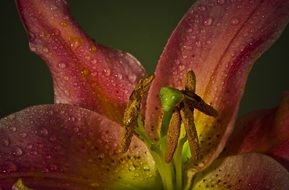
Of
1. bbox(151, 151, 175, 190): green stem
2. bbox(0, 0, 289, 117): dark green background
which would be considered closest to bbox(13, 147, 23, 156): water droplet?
bbox(151, 151, 175, 190): green stem

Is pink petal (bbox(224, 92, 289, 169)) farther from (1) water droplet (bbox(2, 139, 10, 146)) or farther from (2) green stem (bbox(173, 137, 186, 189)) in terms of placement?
(1) water droplet (bbox(2, 139, 10, 146))

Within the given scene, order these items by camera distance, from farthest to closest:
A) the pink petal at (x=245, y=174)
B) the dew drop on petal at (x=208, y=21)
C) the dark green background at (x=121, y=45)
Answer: the dark green background at (x=121, y=45) → the dew drop on petal at (x=208, y=21) → the pink petal at (x=245, y=174)

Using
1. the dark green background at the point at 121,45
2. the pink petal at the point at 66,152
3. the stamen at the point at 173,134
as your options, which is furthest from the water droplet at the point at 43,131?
the dark green background at the point at 121,45

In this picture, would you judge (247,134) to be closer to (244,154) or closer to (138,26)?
(244,154)

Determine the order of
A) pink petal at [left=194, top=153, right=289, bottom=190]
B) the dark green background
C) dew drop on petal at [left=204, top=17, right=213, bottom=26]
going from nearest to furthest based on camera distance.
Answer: pink petal at [left=194, top=153, right=289, bottom=190] < dew drop on petal at [left=204, top=17, right=213, bottom=26] < the dark green background

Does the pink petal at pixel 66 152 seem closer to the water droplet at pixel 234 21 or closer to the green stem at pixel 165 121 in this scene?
the green stem at pixel 165 121

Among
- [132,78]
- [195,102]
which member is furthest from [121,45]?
[195,102]
